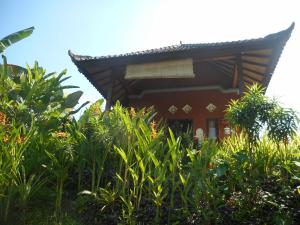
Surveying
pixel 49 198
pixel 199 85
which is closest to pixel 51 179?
pixel 49 198

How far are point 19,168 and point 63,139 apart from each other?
2.86 feet

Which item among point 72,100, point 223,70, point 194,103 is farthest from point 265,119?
point 194,103

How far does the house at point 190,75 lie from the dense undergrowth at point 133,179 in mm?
3670

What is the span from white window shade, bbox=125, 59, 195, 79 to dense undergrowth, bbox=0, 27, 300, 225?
12.6 feet

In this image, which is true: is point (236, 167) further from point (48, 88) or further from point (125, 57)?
A: point (125, 57)

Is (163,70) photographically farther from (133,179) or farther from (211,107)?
(133,179)

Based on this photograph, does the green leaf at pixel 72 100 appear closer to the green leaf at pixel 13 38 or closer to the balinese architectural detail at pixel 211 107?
the green leaf at pixel 13 38

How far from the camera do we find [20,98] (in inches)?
229

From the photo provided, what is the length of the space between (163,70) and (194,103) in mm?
3252

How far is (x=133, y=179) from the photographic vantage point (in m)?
3.79

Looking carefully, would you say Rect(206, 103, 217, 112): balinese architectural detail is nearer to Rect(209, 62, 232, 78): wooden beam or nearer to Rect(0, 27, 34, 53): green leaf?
Rect(209, 62, 232, 78): wooden beam

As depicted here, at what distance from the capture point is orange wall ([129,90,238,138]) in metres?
10.8

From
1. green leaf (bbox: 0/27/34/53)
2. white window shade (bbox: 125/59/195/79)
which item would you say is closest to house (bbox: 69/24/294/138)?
white window shade (bbox: 125/59/195/79)

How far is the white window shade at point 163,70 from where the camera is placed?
8.00m
